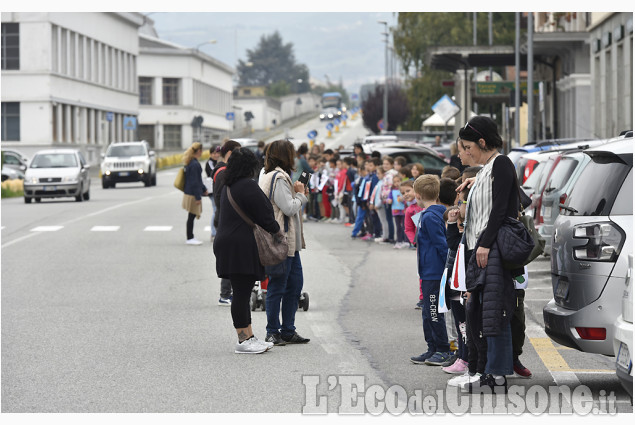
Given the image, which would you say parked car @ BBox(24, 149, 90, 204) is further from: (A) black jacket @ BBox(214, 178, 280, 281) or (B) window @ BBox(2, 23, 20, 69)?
(B) window @ BBox(2, 23, 20, 69)


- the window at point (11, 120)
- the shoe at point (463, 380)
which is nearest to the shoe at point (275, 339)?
the shoe at point (463, 380)

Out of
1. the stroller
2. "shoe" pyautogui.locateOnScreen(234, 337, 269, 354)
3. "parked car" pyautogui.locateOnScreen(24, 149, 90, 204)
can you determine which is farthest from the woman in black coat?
"parked car" pyautogui.locateOnScreen(24, 149, 90, 204)

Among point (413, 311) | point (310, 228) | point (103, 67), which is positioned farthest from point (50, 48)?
Answer: point (413, 311)

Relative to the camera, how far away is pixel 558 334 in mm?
8469

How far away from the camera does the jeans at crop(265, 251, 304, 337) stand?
10.6 meters

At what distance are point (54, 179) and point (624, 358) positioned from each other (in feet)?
109

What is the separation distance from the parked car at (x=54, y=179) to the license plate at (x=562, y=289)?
104ft

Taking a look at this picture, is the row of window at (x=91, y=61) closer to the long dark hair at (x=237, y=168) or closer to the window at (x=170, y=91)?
the window at (x=170, y=91)

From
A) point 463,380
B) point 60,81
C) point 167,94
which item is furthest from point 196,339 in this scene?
point 167,94

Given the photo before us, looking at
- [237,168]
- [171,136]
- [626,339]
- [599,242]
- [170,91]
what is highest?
[170,91]

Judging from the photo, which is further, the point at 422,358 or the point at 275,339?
the point at 275,339

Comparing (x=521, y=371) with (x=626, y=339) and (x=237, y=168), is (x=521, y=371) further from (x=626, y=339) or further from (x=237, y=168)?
(x=237, y=168)

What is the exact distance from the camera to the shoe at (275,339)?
34.6 ft

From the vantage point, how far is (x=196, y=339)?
432 inches
